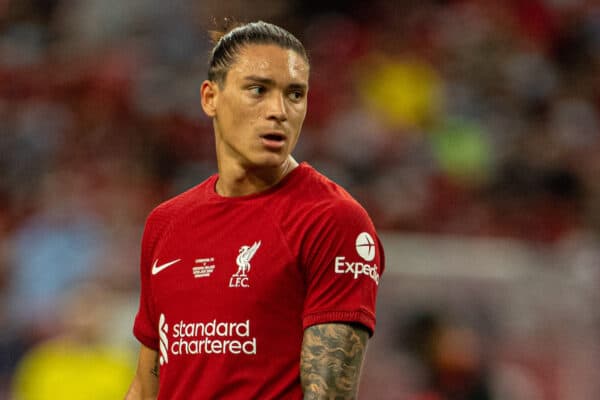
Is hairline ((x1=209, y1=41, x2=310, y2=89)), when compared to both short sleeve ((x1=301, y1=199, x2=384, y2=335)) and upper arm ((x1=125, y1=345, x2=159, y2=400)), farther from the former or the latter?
upper arm ((x1=125, y1=345, x2=159, y2=400))

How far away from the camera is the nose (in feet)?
11.4

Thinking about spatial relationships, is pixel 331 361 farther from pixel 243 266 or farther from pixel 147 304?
pixel 147 304

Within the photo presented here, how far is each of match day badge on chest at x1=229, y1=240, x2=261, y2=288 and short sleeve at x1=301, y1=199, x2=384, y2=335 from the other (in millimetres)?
163

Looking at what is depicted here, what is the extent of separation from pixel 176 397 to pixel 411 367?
12.3 feet

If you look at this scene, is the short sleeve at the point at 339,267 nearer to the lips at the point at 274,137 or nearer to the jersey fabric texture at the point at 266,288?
the jersey fabric texture at the point at 266,288

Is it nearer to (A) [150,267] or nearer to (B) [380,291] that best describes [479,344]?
(B) [380,291]

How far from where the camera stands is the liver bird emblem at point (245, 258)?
3.40 metres

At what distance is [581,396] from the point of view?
23.4 feet

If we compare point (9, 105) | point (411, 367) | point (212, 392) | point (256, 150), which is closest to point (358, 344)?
point (212, 392)

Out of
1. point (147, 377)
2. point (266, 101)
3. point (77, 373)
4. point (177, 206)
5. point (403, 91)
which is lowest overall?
point (77, 373)

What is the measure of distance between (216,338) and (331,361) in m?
0.36

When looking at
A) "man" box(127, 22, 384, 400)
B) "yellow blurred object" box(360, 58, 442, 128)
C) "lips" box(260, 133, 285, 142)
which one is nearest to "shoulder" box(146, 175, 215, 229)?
"man" box(127, 22, 384, 400)

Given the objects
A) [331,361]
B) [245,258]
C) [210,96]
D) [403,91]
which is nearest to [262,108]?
[210,96]

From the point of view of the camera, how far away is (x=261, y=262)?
11.1 feet
